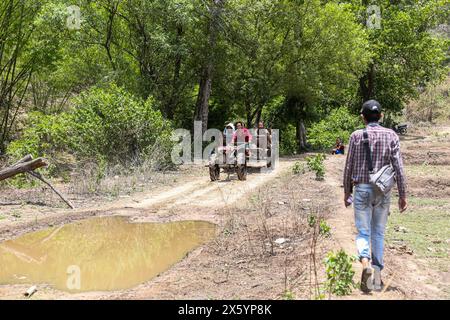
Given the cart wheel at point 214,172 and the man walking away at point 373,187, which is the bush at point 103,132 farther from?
the man walking away at point 373,187

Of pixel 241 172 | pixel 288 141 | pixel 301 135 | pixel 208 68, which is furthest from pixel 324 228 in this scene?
pixel 301 135

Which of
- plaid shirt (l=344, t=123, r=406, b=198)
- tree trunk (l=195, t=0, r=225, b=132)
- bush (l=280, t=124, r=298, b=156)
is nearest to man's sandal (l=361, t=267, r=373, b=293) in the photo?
plaid shirt (l=344, t=123, r=406, b=198)

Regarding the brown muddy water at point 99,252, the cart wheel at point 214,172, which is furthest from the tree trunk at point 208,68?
the brown muddy water at point 99,252

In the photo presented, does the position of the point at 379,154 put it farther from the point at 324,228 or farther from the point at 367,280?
the point at 324,228

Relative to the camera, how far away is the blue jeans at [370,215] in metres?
5.37

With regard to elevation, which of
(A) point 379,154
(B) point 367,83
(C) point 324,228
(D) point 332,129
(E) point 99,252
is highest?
(B) point 367,83

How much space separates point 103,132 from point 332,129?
17.6m

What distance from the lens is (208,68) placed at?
22922 millimetres

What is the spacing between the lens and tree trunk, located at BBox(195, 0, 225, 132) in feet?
72.9

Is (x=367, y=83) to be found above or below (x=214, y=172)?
above

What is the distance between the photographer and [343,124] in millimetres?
31203
